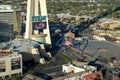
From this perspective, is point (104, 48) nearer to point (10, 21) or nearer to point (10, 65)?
point (10, 21)

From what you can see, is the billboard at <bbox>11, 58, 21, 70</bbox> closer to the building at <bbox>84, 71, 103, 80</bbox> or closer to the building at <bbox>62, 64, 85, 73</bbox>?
A: the building at <bbox>62, 64, 85, 73</bbox>

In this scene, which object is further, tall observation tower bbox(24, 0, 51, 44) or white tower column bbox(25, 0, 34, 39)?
tall observation tower bbox(24, 0, 51, 44)

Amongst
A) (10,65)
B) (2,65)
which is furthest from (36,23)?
(2,65)

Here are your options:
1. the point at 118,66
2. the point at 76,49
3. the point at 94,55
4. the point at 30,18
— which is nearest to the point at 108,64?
the point at 118,66

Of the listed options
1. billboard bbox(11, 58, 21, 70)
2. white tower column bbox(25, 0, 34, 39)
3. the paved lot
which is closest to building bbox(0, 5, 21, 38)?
white tower column bbox(25, 0, 34, 39)

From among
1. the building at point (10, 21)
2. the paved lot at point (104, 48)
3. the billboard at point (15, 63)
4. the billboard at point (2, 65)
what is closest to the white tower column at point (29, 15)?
the building at point (10, 21)

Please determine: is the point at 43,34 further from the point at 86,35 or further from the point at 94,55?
the point at 86,35

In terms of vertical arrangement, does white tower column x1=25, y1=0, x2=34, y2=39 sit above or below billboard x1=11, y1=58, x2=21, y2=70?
above
